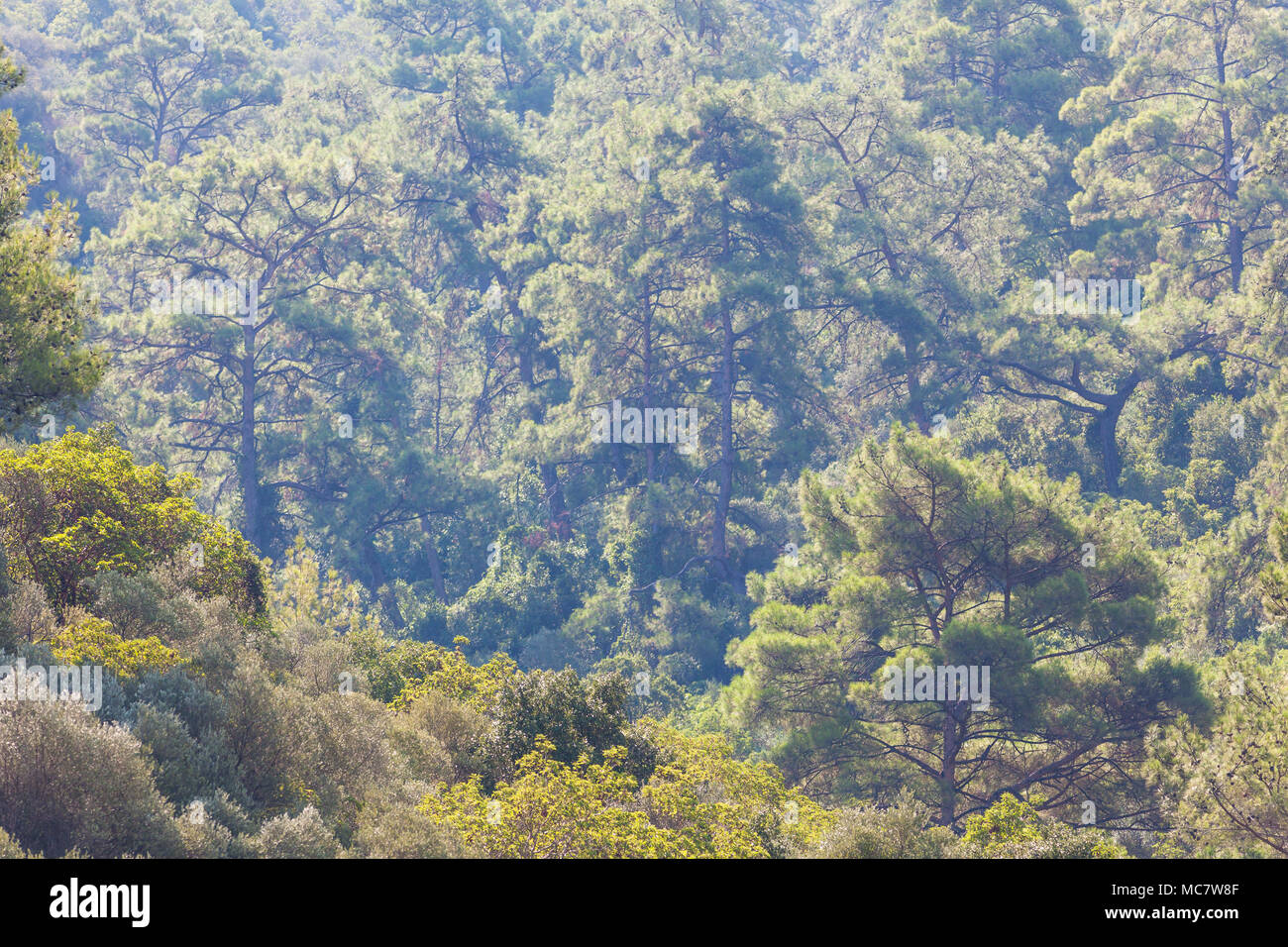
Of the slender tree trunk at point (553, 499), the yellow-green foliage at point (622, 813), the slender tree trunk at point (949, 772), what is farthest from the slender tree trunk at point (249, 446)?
the yellow-green foliage at point (622, 813)

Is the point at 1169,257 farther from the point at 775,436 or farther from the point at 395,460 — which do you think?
the point at 395,460

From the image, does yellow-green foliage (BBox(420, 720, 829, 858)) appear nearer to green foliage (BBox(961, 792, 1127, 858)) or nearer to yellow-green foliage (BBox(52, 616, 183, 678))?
green foliage (BBox(961, 792, 1127, 858))

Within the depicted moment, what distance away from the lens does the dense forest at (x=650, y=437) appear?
13844 mm

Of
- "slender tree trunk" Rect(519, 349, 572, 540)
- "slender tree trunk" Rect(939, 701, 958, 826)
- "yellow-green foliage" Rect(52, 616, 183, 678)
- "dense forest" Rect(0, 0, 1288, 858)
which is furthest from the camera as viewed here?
"slender tree trunk" Rect(519, 349, 572, 540)

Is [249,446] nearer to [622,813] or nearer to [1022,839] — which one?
[622,813]

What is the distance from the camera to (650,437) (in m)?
41.9

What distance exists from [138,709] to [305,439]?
29832 mm

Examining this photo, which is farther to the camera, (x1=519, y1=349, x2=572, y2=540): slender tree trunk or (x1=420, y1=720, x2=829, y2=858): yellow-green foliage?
(x1=519, y1=349, x2=572, y2=540): slender tree trunk

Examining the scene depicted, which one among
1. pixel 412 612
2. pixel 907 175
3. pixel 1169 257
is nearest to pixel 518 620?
pixel 412 612

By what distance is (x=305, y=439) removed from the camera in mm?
40531

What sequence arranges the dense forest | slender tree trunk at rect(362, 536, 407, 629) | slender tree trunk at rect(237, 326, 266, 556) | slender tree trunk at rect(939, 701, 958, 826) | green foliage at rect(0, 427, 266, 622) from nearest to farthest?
the dense forest, green foliage at rect(0, 427, 266, 622), slender tree trunk at rect(939, 701, 958, 826), slender tree trunk at rect(237, 326, 266, 556), slender tree trunk at rect(362, 536, 407, 629)

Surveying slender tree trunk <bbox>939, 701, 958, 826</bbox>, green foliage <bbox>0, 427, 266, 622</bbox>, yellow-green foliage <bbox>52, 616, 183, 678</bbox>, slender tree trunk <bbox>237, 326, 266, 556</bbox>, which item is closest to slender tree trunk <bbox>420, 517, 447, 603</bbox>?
slender tree trunk <bbox>237, 326, 266, 556</bbox>

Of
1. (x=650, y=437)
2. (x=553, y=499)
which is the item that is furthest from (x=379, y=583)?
(x=650, y=437)

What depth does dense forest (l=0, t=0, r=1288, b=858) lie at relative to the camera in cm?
1384
